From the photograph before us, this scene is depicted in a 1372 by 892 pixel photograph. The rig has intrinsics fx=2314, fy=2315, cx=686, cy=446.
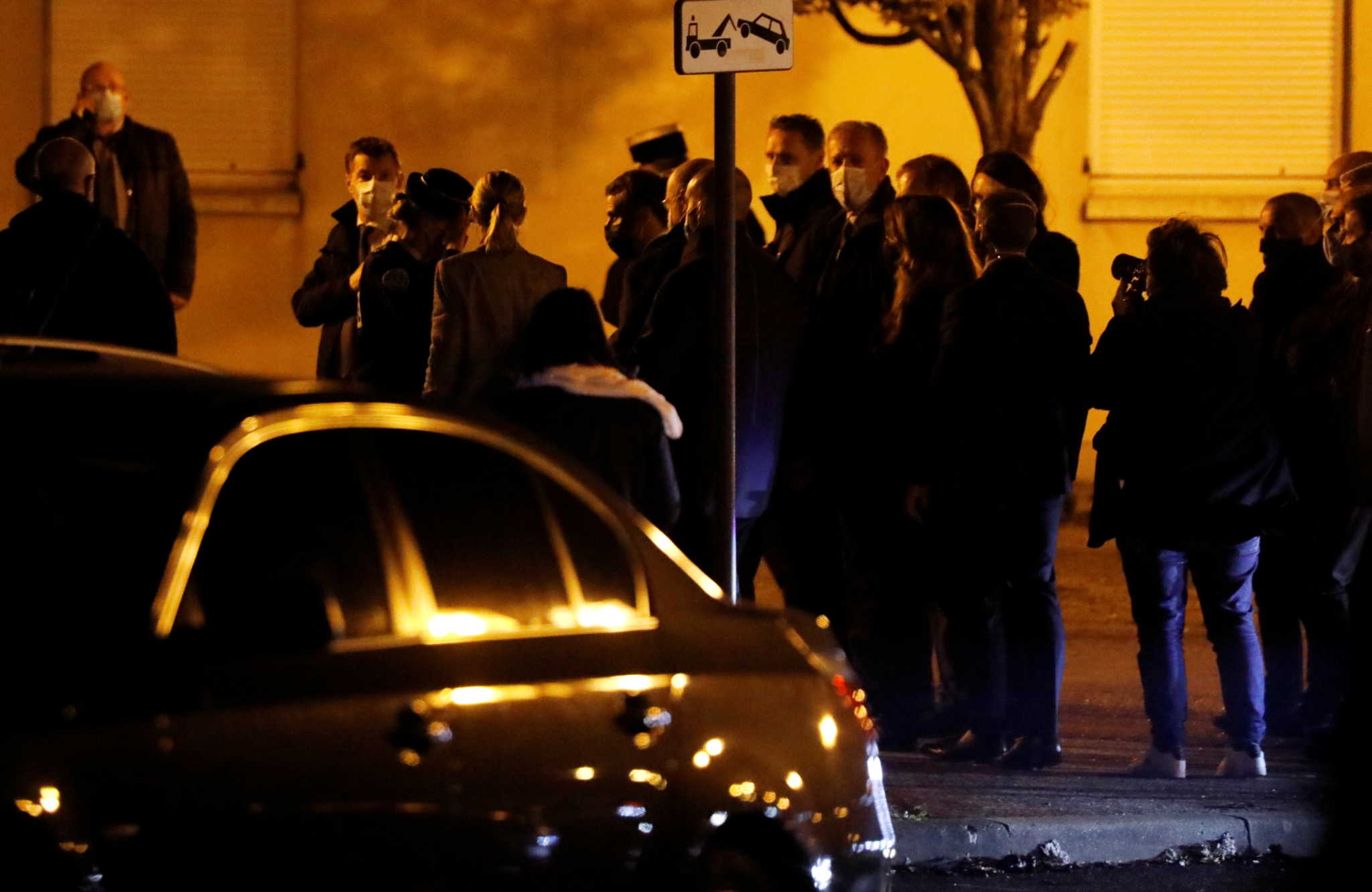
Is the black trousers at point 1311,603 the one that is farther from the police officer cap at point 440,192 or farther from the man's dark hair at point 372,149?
the man's dark hair at point 372,149

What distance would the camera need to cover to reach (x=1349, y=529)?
8.01 meters

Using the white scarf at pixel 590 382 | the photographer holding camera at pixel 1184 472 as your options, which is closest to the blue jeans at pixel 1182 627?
the photographer holding camera at pixel 1184 472

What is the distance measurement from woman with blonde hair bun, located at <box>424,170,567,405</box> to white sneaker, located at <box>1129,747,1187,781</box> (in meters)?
2.51

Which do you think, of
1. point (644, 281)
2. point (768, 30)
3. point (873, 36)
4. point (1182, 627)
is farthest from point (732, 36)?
point (873, 36)

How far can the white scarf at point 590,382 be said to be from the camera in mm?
6656

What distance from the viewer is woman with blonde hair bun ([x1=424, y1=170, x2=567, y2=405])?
25.5 feet

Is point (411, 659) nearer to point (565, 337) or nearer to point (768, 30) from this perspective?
point (565, 337)

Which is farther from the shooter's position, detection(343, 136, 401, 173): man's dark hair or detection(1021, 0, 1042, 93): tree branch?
detection(1021, 0, 1042, 93): tree branch

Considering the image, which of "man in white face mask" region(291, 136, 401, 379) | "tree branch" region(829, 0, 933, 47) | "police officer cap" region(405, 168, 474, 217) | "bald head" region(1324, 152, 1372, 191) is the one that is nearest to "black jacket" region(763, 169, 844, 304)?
"police officer cap" region(405, 168, 474, 217)

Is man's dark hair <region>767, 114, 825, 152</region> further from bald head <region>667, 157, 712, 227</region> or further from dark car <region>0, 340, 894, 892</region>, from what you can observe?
dark car <region>0, 340, 894, 892</region>

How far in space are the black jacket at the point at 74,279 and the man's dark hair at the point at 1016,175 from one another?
315 centimetres

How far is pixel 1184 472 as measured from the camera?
7543 mm

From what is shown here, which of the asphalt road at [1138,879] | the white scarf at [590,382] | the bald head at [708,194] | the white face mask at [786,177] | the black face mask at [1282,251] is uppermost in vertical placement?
the white face mask at [786,177]

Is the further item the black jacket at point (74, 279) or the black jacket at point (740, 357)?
the black jacket at point (74, 279)
